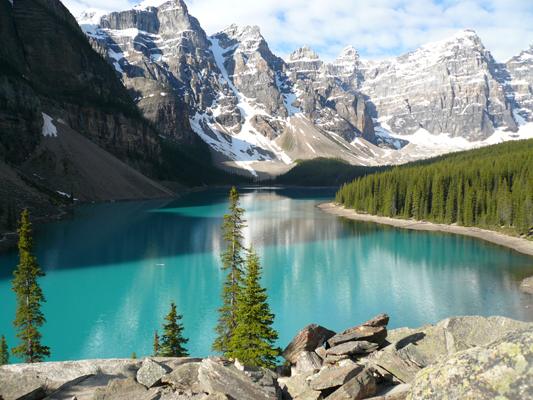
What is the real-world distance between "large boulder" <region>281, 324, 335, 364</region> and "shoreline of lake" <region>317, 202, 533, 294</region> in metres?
26.6

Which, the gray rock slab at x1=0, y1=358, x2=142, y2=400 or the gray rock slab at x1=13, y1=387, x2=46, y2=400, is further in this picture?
the gray rock slab at x1=0, y1=358, x2=142, y2=400

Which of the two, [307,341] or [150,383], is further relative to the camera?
[307,341]

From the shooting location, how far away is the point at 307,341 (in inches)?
586

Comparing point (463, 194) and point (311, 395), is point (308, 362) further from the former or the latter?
point (463, 194)

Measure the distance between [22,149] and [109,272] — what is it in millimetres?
73949

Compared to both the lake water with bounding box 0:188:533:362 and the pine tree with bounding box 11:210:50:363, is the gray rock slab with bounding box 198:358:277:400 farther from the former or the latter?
the lake water with bounding box 0:188:533:362

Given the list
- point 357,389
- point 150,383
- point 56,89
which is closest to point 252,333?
point 150,383

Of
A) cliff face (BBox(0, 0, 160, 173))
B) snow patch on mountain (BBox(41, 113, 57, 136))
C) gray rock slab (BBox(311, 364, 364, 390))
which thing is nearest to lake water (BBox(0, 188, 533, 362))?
gray rock slab (BBox(311, 364, 364, 390))

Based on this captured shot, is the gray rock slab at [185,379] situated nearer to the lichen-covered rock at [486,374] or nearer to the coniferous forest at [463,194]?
the lichen-covered rock at [486,374]

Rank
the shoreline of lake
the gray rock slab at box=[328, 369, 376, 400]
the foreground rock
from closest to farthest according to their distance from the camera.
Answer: the gray rock slab at box=[328, 369, 376, 400] < the foreground rock < the shoreline of lake

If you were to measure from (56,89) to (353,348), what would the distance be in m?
148

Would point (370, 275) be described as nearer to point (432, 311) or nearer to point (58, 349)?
point (432, 311)

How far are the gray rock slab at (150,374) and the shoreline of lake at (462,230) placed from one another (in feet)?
112

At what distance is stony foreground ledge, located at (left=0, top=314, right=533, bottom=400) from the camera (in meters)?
4.28
